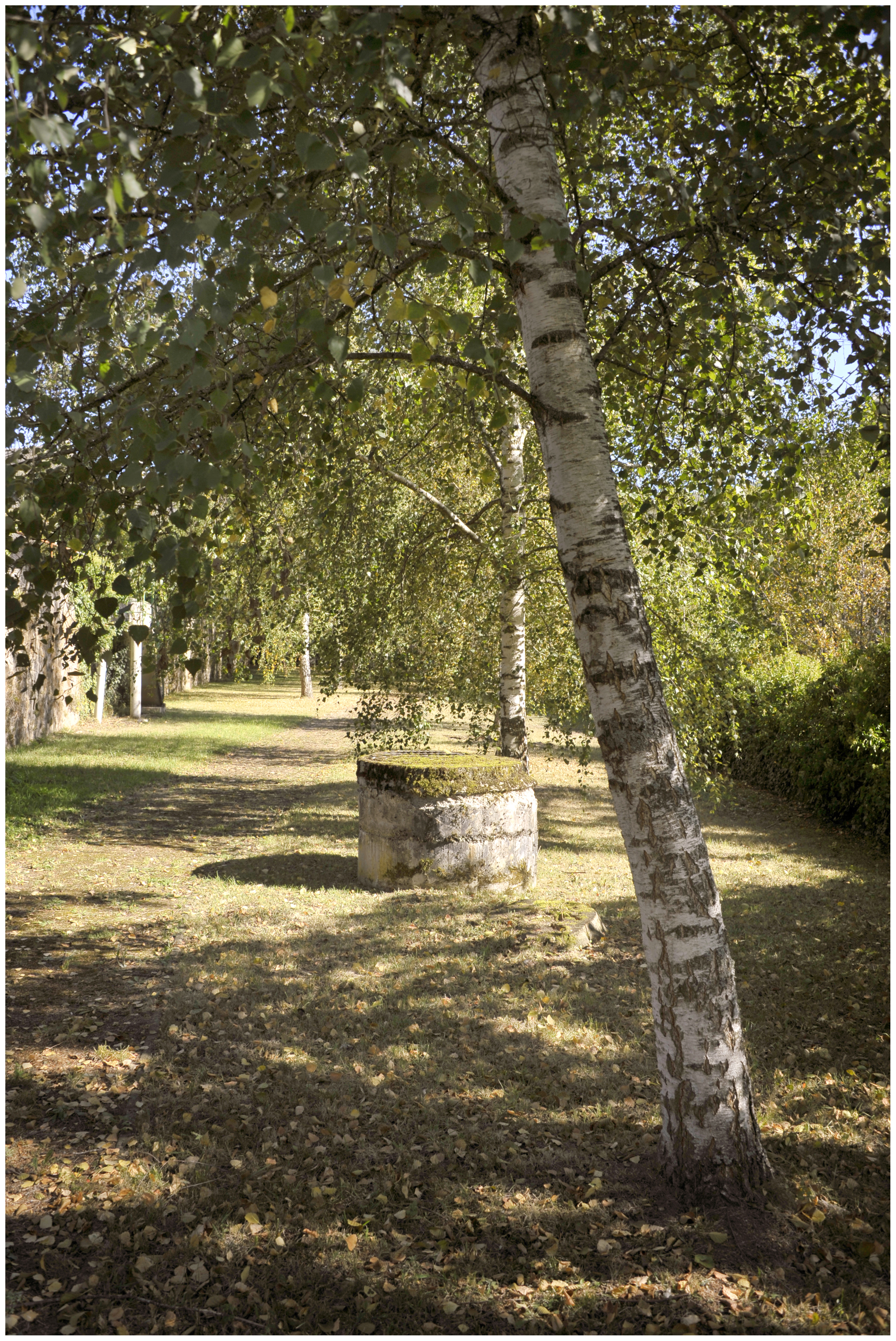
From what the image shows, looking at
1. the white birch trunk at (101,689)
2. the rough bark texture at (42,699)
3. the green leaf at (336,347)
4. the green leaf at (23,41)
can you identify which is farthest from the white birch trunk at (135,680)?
the green leaf at (23,41)

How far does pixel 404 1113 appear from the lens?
13.8 ft

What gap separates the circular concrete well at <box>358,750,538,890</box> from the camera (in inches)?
306

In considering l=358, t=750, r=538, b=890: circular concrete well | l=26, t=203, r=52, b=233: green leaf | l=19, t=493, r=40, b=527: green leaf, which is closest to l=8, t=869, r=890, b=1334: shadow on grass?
l=358, t=750, r=538, b=890: circular concrete well

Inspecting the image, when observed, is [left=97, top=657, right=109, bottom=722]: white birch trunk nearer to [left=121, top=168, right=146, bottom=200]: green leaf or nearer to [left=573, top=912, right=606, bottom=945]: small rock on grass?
[left=573, top=912, right=606, bottom=945]: small rock on grass

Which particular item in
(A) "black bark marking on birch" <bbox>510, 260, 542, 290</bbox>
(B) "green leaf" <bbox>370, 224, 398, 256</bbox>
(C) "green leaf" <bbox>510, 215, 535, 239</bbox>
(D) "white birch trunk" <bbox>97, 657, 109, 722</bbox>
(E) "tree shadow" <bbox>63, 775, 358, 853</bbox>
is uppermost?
(A) "black bark marking on birch" <bbox>510, 260, 542, 290</bbox>

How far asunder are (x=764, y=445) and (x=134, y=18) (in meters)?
4.73

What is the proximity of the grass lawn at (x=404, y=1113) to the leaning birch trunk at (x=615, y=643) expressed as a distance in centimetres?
58

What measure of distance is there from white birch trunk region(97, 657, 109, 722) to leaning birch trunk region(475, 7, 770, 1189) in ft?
59.7

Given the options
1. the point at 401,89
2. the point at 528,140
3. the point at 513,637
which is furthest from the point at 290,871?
the point at 401,89

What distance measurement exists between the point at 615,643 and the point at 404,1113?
8.43 feet

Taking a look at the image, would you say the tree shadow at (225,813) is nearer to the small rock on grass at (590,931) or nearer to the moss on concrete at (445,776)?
the moss on concrete at (445,776)

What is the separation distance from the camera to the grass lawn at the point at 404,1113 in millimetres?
2998

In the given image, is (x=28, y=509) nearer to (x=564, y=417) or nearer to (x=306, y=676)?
(x=564, y=417)

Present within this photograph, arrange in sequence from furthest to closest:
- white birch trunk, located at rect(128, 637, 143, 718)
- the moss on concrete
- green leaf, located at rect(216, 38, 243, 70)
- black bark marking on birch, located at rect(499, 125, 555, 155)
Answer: white birch trunk, located at rect(128, 637, 143, 718)
the moss on concrete
black bark marking on birch, located at rect(499, 125, 555, 155)
green leaf, located at rect(216, 38, 243, 70)
